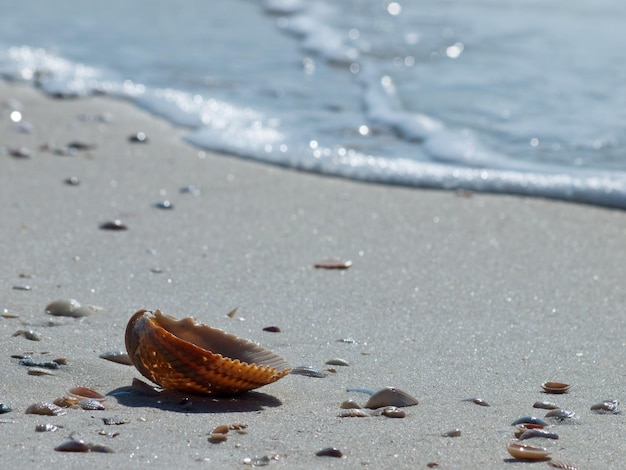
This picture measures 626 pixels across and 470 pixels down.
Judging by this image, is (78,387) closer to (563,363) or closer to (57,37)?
(563,363)

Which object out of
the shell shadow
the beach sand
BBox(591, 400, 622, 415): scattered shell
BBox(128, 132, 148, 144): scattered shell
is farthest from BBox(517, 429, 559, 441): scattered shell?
BBox(128, 132, 148, 144): scattered shell

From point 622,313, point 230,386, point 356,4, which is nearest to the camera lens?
point 230,386

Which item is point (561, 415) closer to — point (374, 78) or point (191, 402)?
point (191, 402)

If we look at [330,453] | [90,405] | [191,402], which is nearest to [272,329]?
[191,402]

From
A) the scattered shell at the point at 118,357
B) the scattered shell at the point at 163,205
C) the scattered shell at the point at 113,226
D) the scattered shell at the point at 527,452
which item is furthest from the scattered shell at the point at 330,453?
the scattered shell at the point at 163,205

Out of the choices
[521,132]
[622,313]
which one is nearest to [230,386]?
[622,313]

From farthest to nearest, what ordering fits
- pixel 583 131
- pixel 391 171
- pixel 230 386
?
pixel 583 131 → pixel 391 171 → pixel 230 386

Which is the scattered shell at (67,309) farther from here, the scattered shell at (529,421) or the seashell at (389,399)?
the scattered shell at (529,421)
